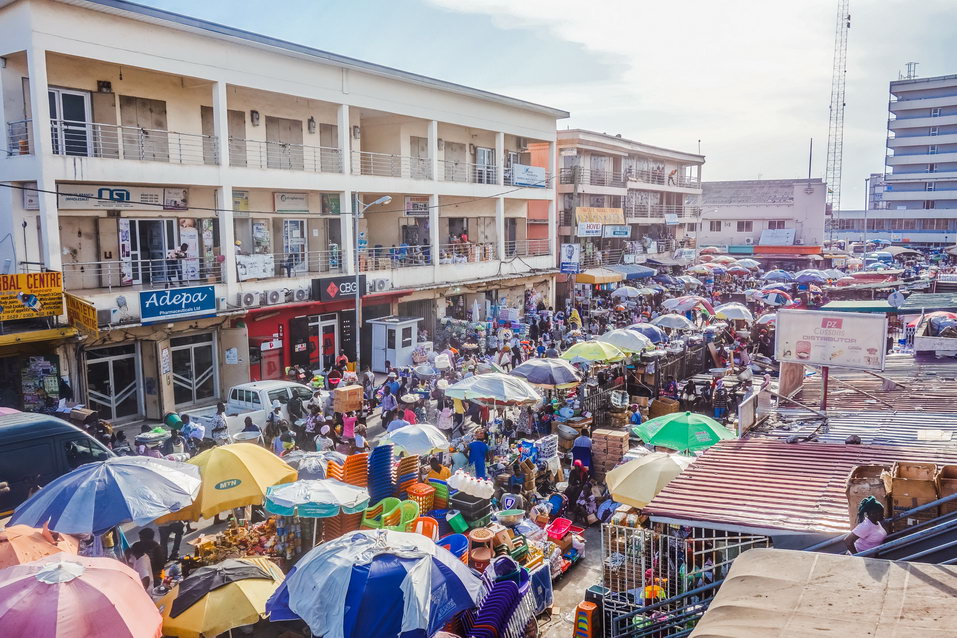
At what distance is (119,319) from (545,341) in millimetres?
16396

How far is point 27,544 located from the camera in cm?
898

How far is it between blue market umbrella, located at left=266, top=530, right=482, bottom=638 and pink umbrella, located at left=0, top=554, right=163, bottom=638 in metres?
1.43

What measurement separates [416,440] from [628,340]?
35.3 ft

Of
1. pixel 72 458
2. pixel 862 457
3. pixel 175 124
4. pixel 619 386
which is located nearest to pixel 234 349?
pixel 175 124

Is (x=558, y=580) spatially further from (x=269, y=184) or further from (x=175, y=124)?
(x=175, y=124)

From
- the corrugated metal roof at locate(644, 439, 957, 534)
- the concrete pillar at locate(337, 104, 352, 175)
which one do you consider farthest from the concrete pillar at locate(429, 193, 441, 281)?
the corrugated metal roof at locate(644, 439, 957, 534)

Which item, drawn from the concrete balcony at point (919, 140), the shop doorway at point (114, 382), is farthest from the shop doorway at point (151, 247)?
the concrete balcony at point (919, 140)

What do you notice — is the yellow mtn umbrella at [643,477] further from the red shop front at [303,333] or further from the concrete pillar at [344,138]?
the concrete pillar at [344,138]

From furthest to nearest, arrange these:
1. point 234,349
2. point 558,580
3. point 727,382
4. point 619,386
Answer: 1. point 727,382
2. point 234,349
3. point 619,386
4. point 558,580

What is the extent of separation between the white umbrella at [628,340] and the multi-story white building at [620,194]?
51.5ft

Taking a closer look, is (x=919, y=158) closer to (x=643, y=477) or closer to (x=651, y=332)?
(x=651, y=332)

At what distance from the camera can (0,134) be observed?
62.3 ft

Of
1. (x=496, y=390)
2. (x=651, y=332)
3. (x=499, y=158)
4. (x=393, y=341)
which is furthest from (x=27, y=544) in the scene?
(x=499, y=158)

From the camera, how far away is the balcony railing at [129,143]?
1962 cm
